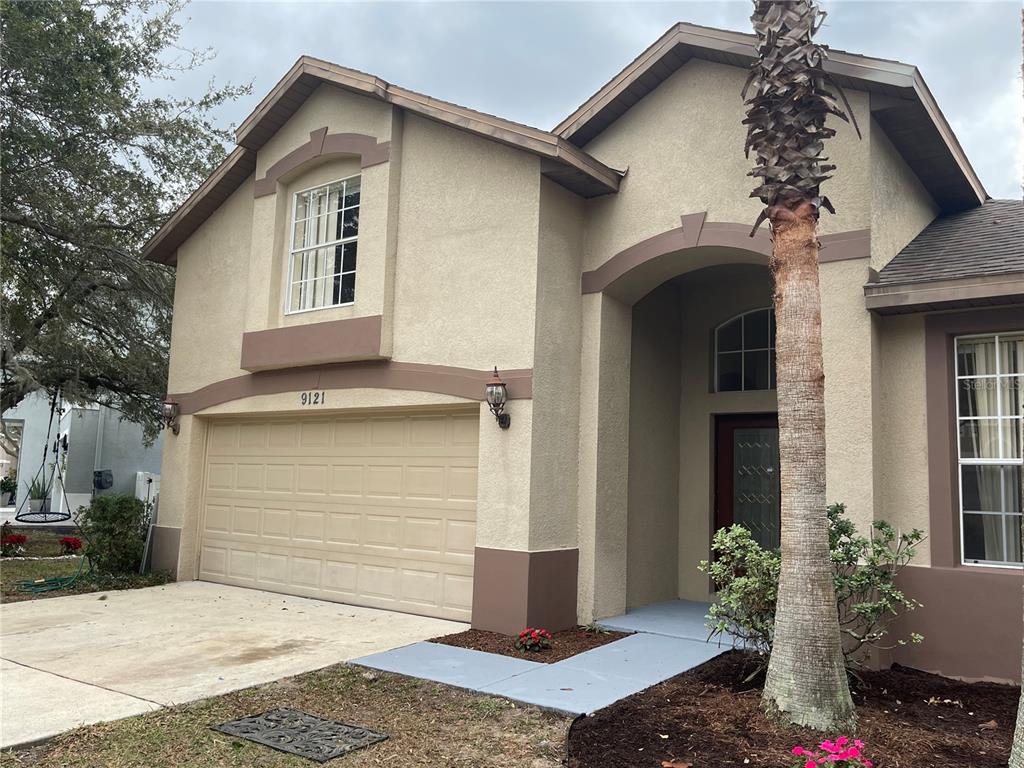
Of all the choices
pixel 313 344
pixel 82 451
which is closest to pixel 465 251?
pixel 313 344

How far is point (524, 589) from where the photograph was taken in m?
8.44

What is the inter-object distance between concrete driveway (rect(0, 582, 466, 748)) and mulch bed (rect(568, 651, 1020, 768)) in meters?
2.93

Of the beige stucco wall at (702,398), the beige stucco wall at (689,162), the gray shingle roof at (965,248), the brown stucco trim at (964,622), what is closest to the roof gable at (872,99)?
the beige stucco wall at (689,162)

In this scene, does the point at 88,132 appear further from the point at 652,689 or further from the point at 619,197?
the point at 652,689

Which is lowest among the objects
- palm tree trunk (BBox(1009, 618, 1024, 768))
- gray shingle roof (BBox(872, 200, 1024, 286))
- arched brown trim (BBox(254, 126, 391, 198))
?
palm tree trunk (BBox(1009, 618, 1024, 768))

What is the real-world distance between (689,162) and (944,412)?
3.51 meters

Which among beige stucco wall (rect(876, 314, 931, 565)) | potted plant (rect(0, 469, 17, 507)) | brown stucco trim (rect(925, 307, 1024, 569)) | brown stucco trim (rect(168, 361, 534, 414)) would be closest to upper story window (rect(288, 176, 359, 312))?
brown stucco trim (rect(168, 361, 534, 414))

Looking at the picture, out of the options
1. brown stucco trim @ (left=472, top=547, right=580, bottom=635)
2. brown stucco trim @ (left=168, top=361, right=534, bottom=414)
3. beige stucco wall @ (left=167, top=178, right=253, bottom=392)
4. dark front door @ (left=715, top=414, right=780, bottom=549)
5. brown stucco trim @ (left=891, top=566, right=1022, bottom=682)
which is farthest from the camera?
beige stucco wall @ (left=167, top=178, right=253, bottom=392)

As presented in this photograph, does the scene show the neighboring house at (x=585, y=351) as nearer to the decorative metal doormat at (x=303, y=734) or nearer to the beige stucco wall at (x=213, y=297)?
the beige stucco wall at (x=213, y=297)

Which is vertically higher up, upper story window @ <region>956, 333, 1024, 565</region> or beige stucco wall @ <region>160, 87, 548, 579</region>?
beige stucco wall @ <region>160, 87, 548, 579</region>

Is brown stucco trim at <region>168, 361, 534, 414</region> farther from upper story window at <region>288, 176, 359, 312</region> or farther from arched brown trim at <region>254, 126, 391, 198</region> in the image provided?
arched brown trim at <region>254, 126, 391, 198</region>

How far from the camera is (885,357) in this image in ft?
25.8

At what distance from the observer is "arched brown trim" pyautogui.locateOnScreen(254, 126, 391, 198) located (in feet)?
34.0

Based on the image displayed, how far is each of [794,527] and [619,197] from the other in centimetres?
478
